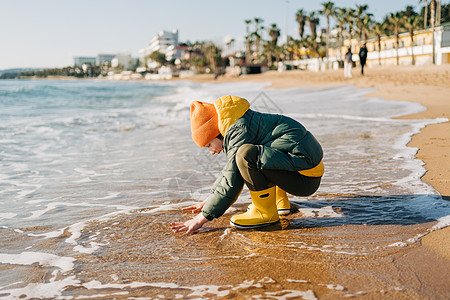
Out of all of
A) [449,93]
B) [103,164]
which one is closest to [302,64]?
[449,93]

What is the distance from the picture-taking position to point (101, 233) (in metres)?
3.20

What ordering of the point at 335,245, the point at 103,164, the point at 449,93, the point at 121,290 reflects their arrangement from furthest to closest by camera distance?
the point at 449,93, the point at 103,164, the point at 335,245, the point at 121,290

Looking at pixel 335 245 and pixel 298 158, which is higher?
pixel 298 158

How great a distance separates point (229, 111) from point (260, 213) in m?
0.78

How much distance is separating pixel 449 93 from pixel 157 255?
41.2ft

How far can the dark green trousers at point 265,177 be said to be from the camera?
2732 mm

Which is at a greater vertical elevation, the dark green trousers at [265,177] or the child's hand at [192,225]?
the dark green trousers at [265,177]

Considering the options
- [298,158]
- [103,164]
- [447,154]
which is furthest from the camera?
[103,164]

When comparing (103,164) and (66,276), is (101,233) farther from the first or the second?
(103,164)

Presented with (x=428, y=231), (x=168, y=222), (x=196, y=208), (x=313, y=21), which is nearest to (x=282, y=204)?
(x=196, y=208)

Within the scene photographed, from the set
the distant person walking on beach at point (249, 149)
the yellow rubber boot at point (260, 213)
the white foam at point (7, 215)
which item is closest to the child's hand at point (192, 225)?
the distant person walking on beach at point (249, 149)

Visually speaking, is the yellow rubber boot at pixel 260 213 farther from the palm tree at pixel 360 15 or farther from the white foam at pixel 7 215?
the palm tree at pixel 360 15

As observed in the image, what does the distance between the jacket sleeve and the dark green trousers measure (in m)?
0.05

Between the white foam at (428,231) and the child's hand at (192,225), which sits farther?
the child's hand at (192,225)
